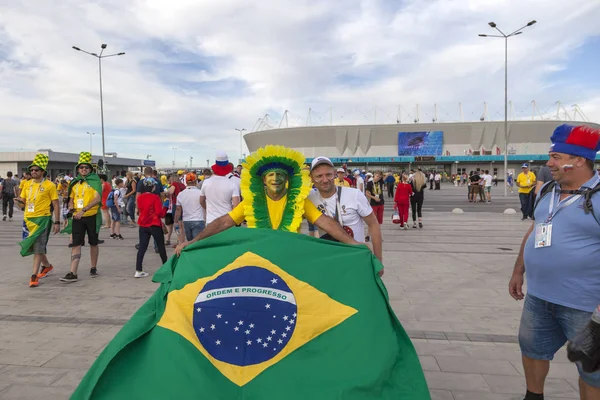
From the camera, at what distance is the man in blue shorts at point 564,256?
8.10ft

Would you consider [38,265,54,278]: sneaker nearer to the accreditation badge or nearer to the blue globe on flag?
the blue globe on flag

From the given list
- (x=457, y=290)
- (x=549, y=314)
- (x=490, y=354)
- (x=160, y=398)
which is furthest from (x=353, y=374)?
(x=457, y=290)

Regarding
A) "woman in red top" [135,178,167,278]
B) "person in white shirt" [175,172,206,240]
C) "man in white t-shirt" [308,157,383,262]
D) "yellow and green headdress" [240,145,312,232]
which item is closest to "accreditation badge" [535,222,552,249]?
"man in white t-shirt" [308,157,383,262]

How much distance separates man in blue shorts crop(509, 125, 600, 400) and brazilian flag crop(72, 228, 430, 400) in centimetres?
91

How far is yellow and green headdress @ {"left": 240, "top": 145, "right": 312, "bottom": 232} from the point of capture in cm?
362

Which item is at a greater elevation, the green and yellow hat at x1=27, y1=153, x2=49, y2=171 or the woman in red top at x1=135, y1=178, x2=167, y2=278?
the green and yellow hat at x1=27, y1=153, x2=49, y2=171

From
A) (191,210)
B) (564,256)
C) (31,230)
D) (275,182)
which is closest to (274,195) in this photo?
(275,182)

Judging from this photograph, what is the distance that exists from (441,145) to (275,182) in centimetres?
7511

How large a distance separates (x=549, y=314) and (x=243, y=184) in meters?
2.48

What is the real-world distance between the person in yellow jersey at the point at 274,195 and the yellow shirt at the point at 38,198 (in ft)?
13.7

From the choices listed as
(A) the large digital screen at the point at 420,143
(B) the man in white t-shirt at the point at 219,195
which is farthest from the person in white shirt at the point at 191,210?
(A) the large digital screen at the point at 420,143

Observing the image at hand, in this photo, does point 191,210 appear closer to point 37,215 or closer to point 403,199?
point 37,215

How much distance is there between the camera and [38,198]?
6477 millimetres

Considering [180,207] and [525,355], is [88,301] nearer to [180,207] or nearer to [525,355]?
[180,207]
